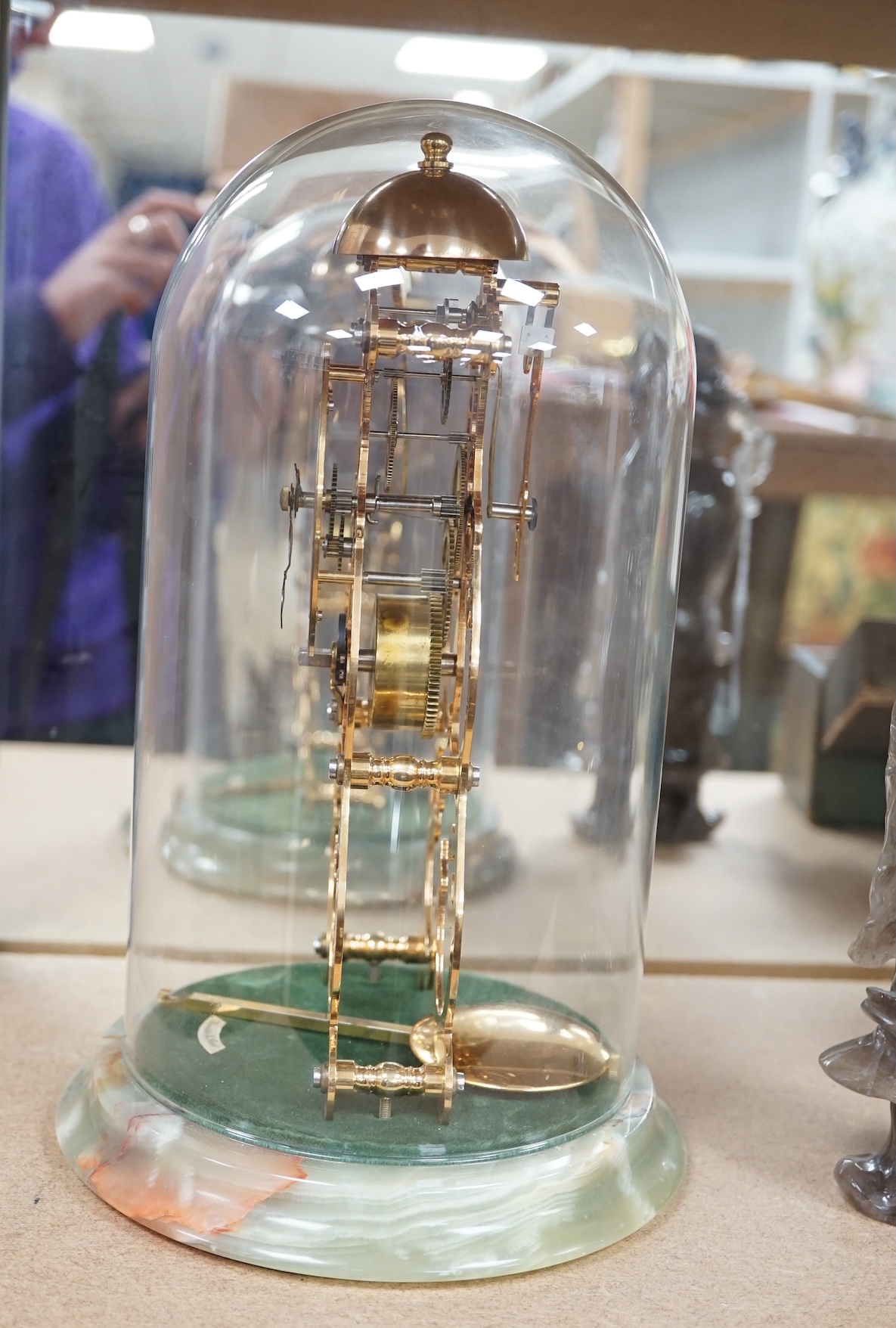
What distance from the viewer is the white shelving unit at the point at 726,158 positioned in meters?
1.23

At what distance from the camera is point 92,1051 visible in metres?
0.84

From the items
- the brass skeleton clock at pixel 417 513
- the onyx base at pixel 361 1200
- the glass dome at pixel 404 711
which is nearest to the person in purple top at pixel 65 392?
the glass dome at pixel 404 711

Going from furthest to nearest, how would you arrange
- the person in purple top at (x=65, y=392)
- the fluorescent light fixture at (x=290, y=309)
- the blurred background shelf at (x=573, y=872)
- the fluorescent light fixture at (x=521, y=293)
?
the person in purple top at (x=65, y=392)
the blurred background shelf at (x=573, y=872)
the fluorescent light fixture at (x=290, y=309)
the fluorescent light fixture at (x=521, y=293)

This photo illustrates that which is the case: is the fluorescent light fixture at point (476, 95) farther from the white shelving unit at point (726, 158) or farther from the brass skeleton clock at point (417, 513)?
the brass skeleton clock at point (417, 513)

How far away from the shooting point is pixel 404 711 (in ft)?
2.36

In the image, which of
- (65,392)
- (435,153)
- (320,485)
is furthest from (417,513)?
(65,392)

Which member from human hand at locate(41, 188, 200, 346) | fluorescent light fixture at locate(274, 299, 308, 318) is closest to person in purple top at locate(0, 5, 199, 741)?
human hand at locate(41, 188, 200, 346)

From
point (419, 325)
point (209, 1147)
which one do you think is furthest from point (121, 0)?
point (209, 1147)

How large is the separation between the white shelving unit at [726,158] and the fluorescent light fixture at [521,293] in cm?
51

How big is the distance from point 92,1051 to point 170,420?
14.5 inches

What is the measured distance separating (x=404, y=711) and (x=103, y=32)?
72 cm

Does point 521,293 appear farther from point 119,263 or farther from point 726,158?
point 726,158

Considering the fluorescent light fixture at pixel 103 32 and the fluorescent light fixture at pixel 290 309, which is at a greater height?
the fluorescent light fixture at pixel 103 32

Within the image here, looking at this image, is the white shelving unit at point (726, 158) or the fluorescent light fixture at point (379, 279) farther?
the white shelving unit at point (726, 158)
